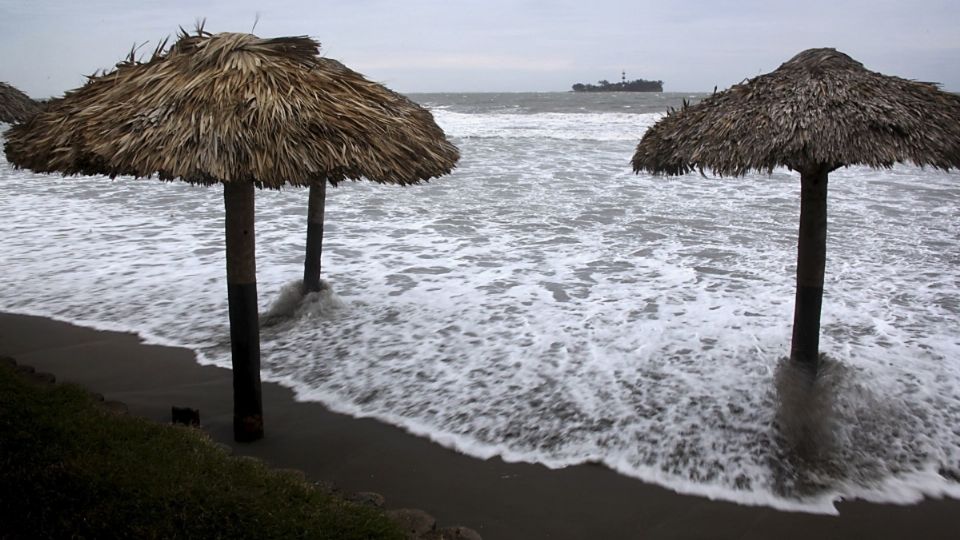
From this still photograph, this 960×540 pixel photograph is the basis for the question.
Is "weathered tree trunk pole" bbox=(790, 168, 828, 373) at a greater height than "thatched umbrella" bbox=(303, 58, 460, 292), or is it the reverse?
"thatched umbrella" bbox=(303, 58, 460, 292)

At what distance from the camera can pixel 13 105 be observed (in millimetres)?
8070

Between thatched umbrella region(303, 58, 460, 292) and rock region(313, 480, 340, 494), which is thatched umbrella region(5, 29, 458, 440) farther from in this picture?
Answer: rock region(313, 480, 340, 494)

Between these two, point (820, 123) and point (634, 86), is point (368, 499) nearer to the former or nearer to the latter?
point (820, 123)

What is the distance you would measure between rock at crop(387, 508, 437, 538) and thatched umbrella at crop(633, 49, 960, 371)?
2.69 m

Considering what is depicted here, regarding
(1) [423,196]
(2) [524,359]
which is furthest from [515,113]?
(2) [524,359]

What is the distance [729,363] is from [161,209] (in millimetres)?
10690

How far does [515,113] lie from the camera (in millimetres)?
43469

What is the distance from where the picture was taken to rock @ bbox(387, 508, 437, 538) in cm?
324

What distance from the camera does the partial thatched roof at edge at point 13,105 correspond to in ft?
→ 26.1

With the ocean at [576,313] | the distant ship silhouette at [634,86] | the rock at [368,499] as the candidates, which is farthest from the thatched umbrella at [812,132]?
the distant ship silhouette at [634,86]

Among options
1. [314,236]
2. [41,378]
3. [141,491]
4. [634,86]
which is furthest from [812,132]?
[634,86]

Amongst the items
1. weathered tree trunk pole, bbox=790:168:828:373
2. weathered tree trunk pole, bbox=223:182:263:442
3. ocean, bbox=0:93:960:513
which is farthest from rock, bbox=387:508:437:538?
weathered tree trunk pole, bbox=790:168:828:373

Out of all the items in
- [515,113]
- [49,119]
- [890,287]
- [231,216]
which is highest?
[515,113]

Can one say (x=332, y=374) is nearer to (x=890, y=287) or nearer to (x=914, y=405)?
(x=914, y=405)
